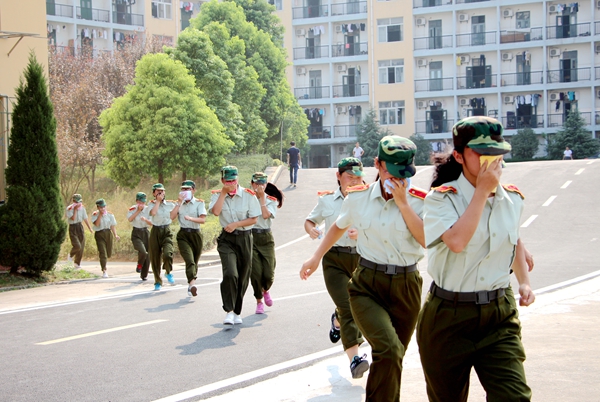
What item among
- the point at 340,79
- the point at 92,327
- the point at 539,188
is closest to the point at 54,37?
the point at 340,79

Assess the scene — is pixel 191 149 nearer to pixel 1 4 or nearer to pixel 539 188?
pixel 1 4

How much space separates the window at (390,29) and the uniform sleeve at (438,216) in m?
55.2

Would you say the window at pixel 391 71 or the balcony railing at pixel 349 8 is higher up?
the balcony railing at pixel 349 8

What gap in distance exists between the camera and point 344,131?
59.5 m

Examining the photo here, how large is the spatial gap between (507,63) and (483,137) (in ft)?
179

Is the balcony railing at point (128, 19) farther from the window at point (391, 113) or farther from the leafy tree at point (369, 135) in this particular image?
the window at point (391, 113)

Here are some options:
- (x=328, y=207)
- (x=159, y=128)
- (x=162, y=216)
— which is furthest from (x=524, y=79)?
(x=328, y=207)

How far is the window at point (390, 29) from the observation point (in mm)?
57656

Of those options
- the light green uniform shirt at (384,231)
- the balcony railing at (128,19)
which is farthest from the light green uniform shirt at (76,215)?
the balcony railing at (128,19)

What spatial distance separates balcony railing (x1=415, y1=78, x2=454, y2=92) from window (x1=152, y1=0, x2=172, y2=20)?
20.4 m

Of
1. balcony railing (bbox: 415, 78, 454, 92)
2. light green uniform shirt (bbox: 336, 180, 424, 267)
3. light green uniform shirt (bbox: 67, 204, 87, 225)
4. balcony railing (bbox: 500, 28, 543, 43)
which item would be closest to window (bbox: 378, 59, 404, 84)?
balcony railing (bbox: 415, 78, 454, 92)

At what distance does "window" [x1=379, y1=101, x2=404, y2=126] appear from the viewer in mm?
58094

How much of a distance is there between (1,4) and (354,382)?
14240 millimetres

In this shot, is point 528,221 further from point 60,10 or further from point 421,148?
point 60,10
